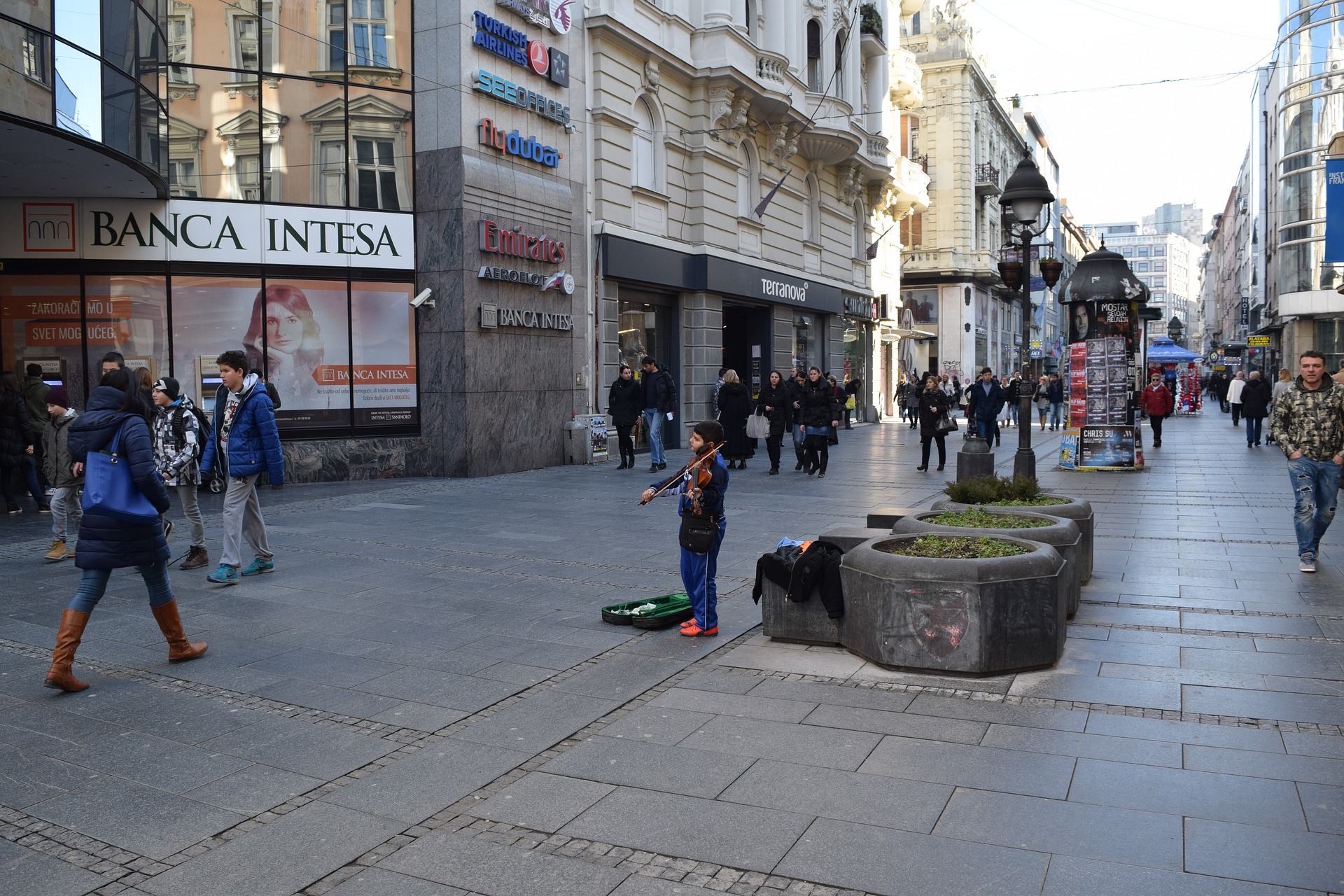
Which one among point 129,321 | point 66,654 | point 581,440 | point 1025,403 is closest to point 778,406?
point 581,440

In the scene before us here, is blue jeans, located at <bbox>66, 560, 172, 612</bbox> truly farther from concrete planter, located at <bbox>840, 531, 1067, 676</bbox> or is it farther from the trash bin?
the trash bin

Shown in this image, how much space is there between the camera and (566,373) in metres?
19.2

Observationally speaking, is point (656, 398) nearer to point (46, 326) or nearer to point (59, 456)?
point (46, 326)

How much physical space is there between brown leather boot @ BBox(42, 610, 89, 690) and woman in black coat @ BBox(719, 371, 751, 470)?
13.4 meters

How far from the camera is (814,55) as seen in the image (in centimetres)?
2958

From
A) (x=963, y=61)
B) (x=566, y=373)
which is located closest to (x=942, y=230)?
(x=963, y=61)

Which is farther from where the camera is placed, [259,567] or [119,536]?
[259,567]

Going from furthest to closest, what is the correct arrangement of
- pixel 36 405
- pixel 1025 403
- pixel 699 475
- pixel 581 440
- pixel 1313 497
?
pixel 581 440 < pixel 1025 403 < pixel 36 405 < pixel 1313 497 < pixel 699 475

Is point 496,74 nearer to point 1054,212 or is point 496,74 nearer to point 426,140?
point 426,140

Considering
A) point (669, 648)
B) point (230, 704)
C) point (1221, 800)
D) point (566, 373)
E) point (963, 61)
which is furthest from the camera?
point (963, 61)

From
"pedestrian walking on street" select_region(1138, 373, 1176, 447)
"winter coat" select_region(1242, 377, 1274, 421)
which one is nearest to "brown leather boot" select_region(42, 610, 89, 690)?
"pedestrian walking on street" select_region(1138, 373, 1176, 447)

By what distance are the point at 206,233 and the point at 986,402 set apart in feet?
42.3

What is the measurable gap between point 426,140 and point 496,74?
170cm

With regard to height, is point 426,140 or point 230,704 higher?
point 426,140
